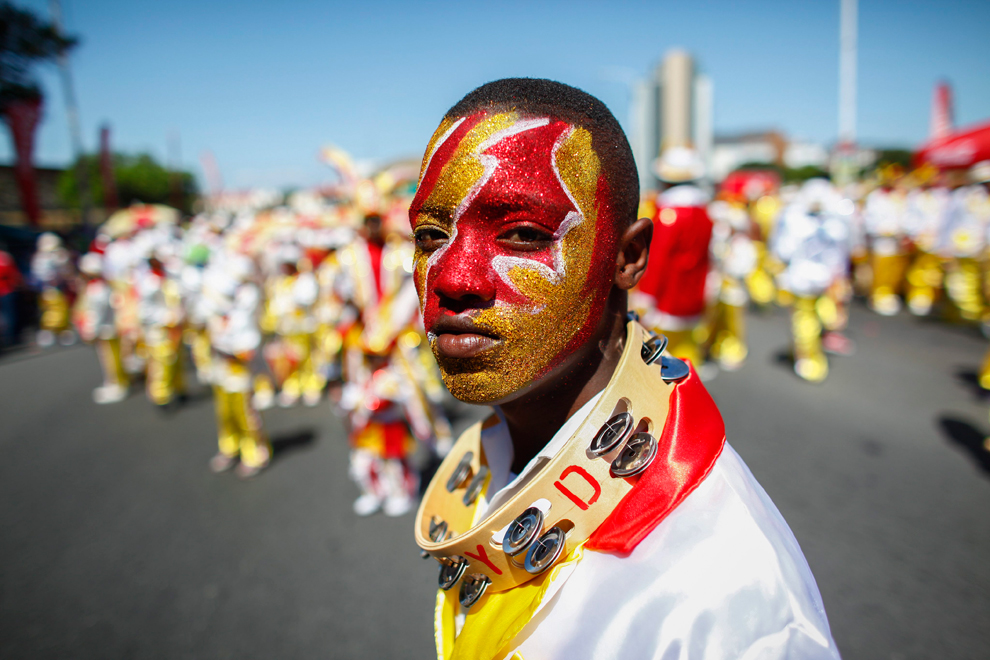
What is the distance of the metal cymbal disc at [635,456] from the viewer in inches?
39.0

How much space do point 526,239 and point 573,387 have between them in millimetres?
345

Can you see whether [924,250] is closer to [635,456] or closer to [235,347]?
[235,347]

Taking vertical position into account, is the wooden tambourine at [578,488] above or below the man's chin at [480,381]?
below

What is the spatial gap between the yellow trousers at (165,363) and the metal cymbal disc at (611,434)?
6895 mm

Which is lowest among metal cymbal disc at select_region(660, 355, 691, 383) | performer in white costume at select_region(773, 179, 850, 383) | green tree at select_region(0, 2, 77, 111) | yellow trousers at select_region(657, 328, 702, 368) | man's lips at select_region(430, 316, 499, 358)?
yellow trousers at select_region(657, 328, 702, 368)

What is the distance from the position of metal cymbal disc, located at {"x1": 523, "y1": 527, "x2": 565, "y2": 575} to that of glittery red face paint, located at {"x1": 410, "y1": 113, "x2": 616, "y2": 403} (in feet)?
0.89

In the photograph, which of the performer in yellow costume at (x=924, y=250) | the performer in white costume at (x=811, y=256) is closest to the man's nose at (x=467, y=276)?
the performer in white costume at (x=811, y=256)

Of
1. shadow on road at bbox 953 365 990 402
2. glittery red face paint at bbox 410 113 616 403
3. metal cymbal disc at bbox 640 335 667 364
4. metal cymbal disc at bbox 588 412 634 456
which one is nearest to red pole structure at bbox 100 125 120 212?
glittery red face paint at bbox 410 113 616 403

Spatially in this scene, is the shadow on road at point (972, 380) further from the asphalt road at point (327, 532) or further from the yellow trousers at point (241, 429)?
the yellow trousers at point (241, 429)

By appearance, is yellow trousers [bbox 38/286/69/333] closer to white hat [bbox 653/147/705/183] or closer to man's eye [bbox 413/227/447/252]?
white hat [bbox 653/147/705/183]

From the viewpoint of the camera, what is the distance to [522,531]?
1.01 metres

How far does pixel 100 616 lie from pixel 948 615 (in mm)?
4566

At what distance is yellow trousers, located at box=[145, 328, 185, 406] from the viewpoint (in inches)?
260

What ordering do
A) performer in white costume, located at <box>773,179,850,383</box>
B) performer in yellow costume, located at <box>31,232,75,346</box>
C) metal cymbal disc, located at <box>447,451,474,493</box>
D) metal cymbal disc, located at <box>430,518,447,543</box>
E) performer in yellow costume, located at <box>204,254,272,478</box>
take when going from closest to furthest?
metal cymbal disc, located at <box>430,518,447,543</box> < metal cymbal disc, located at <box>447,451,474,493</box> < performer in yellow costume, located at <box>204,254,272,478</box> < performer in white costume, located at <box>773,179,850,383</box> < performer in yellow costume, located at <box>31,232,75,346</box>
